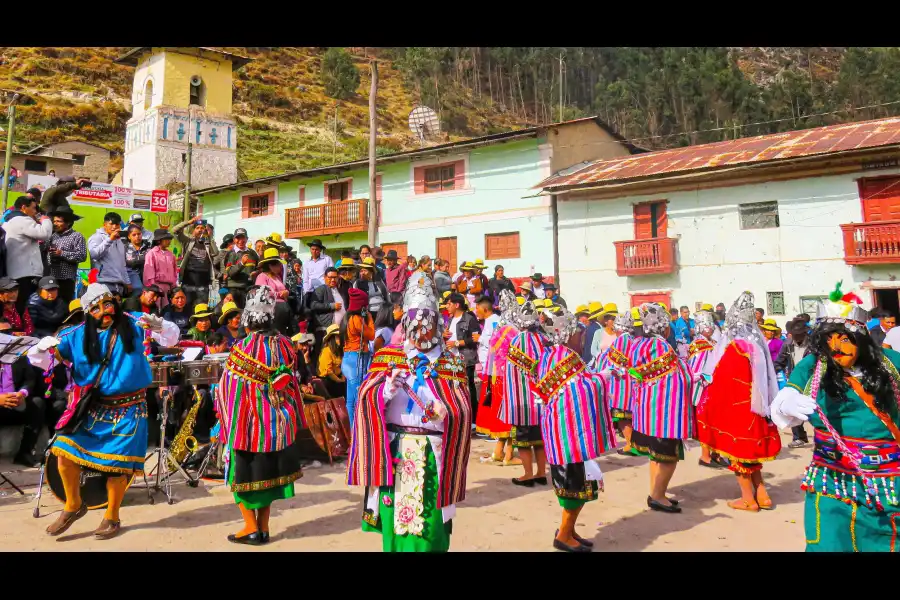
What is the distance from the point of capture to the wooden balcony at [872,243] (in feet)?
55.0

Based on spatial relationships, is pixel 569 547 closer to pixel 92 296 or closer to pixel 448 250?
pixel 92 296

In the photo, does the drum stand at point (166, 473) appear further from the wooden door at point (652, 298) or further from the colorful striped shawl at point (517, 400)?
the wooden door at point (652, 298)

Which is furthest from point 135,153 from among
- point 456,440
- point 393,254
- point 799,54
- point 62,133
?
point 799,54

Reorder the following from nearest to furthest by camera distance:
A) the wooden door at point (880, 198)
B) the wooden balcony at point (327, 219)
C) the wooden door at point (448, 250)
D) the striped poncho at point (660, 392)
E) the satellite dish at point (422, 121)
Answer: the striped poncho at point (660, 392) < the wooden door at point (880, 198) < the wooden door at point (448, 250) < the wooden balcony at point (327, 219) < the satellite dish at point (422, 121)

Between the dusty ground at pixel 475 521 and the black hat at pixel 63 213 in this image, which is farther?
the black hat at pixel 63 213

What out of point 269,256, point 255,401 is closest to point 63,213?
point 269,256

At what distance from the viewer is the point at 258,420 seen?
4.85 meters

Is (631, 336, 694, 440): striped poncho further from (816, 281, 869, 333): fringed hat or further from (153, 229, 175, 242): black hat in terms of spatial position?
(153, 229, 175, 242): black hat

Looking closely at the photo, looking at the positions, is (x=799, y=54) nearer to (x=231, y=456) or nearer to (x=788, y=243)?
(x=788, y=243)

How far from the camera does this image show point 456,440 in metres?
3.81

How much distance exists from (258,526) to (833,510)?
13.1ft

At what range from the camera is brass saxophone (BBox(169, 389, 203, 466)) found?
257 inches

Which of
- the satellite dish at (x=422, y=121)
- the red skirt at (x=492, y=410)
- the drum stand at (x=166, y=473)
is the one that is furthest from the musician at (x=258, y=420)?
the satellite dish at (x=422, y=121)

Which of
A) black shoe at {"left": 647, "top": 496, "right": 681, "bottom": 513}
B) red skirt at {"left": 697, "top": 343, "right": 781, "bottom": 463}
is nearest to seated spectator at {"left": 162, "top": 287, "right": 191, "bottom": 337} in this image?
black shoe at {"left": 647, "top": 496, "right": 681, "bottom": 513}
